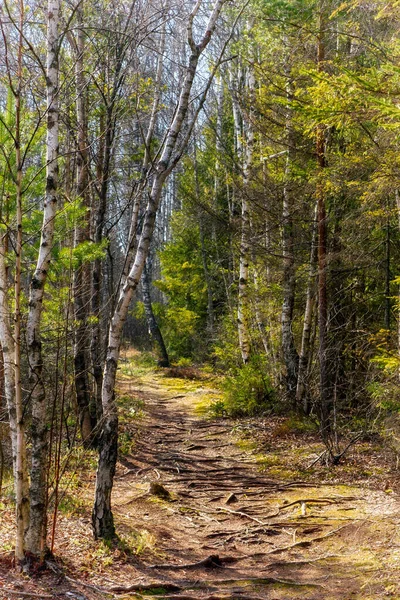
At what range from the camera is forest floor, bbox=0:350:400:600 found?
16.2 ft

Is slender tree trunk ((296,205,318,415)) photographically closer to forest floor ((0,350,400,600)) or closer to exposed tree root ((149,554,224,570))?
forest floor ((0,350,400,600))

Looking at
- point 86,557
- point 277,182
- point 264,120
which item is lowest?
point 86,557

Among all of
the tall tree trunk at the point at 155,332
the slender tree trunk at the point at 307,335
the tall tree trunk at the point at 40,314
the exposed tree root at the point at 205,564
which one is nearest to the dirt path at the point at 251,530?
the exposed tree root at the point at 205,564

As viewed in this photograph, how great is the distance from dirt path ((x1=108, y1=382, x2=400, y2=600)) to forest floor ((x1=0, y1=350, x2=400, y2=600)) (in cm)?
2

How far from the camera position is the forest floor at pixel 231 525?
493 cm

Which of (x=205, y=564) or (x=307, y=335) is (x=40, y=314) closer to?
(x=205, y=564)

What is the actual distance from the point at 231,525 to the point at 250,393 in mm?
6090

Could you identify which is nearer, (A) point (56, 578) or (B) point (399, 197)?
(A) point (56, 578)

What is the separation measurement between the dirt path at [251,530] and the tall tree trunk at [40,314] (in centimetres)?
110

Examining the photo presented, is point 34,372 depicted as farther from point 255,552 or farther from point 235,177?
point 235,177

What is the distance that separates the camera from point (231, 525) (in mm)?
6957

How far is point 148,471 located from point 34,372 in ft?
16.8

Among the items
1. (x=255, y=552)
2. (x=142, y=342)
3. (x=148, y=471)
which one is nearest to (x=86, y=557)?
(x=255, y=552)

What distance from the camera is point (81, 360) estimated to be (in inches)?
360
